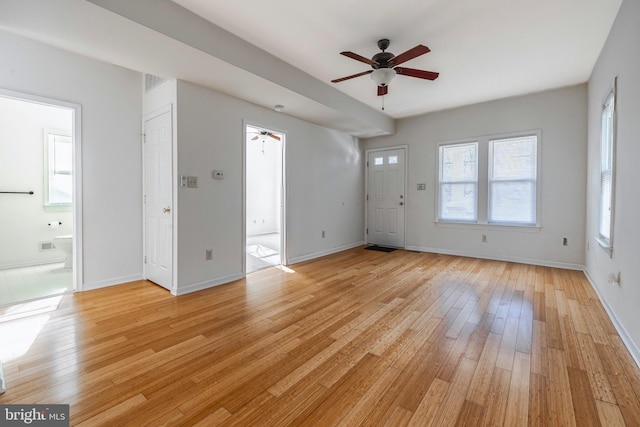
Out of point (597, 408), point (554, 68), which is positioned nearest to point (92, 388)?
point (597, 408)

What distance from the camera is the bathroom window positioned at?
4.55m

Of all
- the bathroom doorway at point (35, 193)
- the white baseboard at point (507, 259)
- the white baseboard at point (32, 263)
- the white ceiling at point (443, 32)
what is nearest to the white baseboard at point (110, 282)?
the bathroom doorway at point (35, 193)

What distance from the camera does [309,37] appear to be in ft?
9.75

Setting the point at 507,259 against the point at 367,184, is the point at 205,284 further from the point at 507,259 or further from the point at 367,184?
the point at 507,259

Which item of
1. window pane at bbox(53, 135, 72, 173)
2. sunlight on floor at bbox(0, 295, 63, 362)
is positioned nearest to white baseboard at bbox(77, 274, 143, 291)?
sunlight on floor at bbox(0, 295, 63, 362)

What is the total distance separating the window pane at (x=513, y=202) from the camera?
187 inches

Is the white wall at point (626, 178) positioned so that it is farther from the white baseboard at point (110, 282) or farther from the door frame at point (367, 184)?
the white baseboard at point (110, 282)

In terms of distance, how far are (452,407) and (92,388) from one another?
2.06 m

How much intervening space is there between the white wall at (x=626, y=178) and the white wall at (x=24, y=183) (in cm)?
666

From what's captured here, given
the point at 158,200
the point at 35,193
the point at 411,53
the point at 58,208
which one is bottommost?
the point at 58,208

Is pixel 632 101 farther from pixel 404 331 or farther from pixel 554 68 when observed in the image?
pixel 404 331

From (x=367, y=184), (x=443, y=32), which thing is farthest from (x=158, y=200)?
(x=367, y=184)

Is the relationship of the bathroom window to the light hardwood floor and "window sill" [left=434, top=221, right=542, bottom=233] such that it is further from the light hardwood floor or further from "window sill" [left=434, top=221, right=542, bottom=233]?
"window sill" [left=434, top=221, right=542, bottom=233]

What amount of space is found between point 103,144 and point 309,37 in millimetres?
2816
